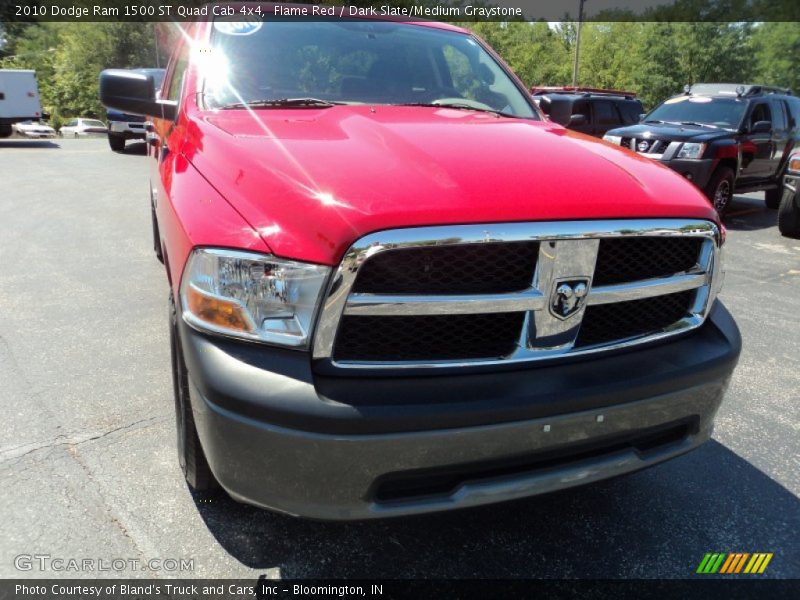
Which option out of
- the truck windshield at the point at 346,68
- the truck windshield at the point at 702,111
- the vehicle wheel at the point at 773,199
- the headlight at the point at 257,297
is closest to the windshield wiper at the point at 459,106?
the truck windshield at the point at 346,68

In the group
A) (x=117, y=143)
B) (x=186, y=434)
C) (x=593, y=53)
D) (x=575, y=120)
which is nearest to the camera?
(x=186, y=434)

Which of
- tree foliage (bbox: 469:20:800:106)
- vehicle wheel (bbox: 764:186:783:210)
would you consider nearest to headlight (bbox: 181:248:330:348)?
vehicle wheel (bbox: 764:186:783:210)

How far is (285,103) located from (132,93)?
859 mm

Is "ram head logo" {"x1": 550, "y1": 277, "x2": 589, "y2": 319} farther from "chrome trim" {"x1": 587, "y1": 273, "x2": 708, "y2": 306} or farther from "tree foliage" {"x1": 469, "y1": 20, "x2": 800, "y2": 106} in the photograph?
"tree foliage" {"x1": 469, "y1": 20, "x2": 800, "y2": 106}

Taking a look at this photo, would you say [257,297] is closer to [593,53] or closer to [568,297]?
[568,297]

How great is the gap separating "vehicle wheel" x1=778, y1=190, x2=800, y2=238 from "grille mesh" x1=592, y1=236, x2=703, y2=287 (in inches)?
280

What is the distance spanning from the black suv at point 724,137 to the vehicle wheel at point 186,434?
25.9 ft

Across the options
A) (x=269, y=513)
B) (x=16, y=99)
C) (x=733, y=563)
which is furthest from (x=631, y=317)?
(x=16, y=99)

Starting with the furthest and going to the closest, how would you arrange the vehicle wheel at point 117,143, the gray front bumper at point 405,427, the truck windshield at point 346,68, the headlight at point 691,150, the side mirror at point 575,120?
the vehicle wheel at point 117,143, the headlight at point 691,150, the side mirror at point 575,120, the truck windshield at point 346,68, the gray front bumper at point 405,427

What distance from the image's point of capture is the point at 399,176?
186cm

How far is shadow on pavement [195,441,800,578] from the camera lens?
217 centimetres

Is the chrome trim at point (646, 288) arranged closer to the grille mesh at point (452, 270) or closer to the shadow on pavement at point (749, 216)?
the grille mesh at point (452, 270)

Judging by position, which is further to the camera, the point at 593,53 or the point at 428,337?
the point at 593,53

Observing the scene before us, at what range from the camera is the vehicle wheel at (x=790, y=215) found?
798 centimetres
